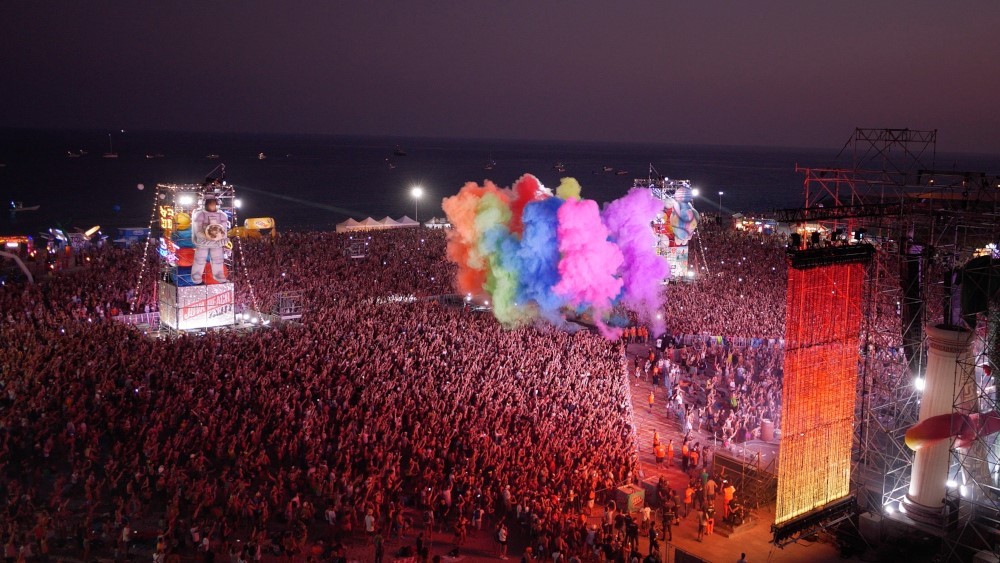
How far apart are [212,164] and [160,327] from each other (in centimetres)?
13991

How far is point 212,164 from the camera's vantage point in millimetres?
151625

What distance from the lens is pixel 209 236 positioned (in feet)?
69.5

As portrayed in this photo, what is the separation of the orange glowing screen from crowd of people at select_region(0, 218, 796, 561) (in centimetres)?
281

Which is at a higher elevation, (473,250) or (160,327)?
(473,250)

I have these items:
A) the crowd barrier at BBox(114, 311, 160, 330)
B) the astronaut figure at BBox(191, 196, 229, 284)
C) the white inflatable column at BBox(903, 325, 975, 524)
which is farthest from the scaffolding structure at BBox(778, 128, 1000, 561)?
the crowd barrier at BBox(114, 311, 160, 330)

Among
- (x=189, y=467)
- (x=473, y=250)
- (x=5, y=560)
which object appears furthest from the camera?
(x=473, y=250)

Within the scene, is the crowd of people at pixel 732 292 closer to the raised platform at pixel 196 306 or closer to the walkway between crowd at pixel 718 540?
the walkway between crowd at pixel 718 540

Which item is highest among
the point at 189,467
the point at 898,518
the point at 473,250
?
the point at 473,250

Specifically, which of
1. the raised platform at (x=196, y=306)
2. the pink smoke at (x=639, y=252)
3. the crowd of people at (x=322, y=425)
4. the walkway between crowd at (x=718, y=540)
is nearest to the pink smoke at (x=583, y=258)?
the pink smoke at (x=639, y=252)

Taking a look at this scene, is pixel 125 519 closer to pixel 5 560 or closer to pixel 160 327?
pixel 5 560

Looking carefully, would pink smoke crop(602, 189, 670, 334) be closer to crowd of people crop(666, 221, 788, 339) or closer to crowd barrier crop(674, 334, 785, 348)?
crowd of people crop(666, 221, 788, 339)

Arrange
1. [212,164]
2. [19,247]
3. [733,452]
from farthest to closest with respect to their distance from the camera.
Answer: [212,164] < [19,247] < [733,452]

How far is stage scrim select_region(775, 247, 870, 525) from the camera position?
11.8 metres

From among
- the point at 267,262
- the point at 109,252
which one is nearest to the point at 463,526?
the point at 267,262
